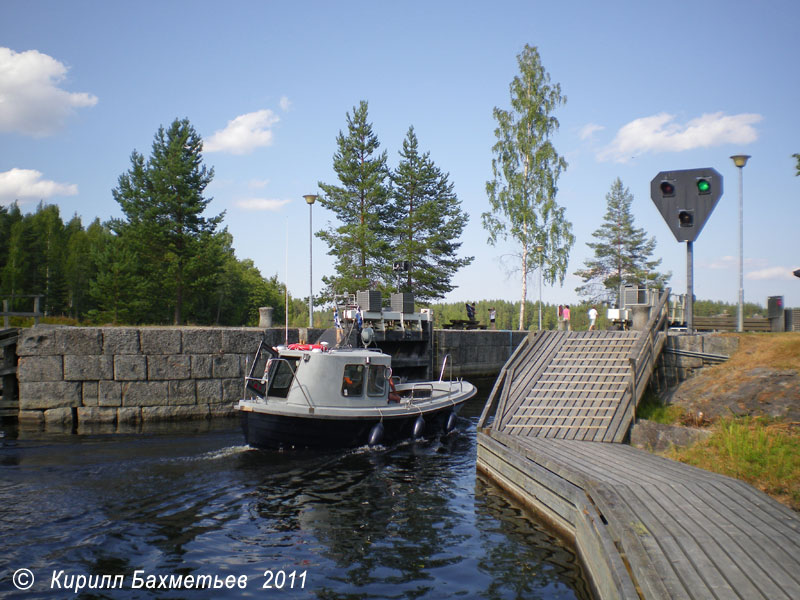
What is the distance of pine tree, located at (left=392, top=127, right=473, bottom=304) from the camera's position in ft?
127

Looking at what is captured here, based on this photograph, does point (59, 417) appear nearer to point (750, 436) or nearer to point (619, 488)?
point (619, 488)

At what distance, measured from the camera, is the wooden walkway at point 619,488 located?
4.76m

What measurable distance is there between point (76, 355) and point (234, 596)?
13.2 meters

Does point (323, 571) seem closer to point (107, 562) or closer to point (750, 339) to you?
point (107, 562)

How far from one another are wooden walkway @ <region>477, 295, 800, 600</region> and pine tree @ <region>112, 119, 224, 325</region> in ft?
87.4

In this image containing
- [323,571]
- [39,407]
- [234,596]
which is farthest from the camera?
[39,407]

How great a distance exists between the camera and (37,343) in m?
17.0

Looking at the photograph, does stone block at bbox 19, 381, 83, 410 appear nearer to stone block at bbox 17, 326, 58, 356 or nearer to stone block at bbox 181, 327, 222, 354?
stone block at bbox 17, 326, 58, 356

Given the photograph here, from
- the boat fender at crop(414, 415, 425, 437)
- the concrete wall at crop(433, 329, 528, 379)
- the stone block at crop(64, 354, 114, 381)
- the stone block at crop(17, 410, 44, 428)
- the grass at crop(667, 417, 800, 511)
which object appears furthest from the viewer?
the concrete wall at crop(433, 329, 528, 379)

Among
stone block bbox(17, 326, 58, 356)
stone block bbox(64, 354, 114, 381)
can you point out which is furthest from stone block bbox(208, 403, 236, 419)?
stone block bbox(17, 326, 58, 356)

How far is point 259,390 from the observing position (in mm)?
13180

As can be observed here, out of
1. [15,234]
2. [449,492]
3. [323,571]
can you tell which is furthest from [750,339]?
[15,234]

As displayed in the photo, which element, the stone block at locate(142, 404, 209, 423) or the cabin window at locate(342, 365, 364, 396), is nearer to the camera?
the cabin window at locate(342, 365, 364, 396)

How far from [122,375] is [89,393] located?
1.01 meters
